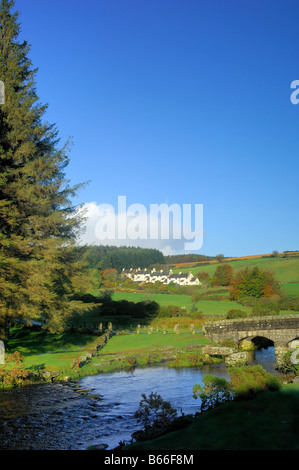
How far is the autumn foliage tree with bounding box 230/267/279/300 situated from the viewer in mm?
74931

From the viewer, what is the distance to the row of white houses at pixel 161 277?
403 feet

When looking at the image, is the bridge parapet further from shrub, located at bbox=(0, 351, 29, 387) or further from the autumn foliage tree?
the autumn foliage tree

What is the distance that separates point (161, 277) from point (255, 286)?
7269 cm

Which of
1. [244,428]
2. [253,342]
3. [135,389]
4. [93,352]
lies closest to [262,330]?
[253,342]

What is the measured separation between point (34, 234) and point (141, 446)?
959 inches

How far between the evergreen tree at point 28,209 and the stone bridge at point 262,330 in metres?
15.3

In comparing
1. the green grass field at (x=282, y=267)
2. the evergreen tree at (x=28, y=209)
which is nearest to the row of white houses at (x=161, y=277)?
the green grass field at (x=282, y=267)

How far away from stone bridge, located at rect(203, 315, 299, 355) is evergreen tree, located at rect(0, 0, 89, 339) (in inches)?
601

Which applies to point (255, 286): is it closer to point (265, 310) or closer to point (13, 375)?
point (265, 310)

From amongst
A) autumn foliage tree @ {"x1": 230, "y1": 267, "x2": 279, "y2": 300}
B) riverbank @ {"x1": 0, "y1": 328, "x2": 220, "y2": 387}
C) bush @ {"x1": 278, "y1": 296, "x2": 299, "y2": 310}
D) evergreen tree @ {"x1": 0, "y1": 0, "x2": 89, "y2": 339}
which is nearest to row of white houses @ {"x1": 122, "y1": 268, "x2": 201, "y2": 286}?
autumn foliage tree @ {"x1": 230, "y1": 267, "x2": 279, "y2": 300}

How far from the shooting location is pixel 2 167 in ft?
105

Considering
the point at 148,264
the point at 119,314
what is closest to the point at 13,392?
the point at 119,314

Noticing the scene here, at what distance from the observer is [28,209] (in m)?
32.7

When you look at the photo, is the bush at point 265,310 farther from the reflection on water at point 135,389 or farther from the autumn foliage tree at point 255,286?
the reflection on water at point 135,389
